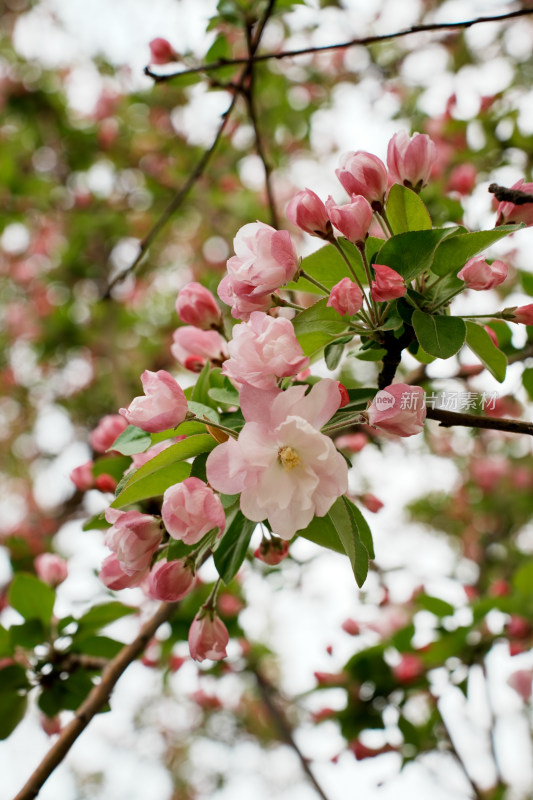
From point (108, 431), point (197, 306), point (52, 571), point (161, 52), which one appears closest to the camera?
point (197, 306)

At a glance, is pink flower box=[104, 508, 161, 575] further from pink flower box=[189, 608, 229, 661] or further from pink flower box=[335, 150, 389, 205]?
pink flower box=[335, 150, 389, 205]

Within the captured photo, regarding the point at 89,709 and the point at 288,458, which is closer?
the point at 288,458

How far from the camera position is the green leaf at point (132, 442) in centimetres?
67

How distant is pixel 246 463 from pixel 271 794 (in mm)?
4498

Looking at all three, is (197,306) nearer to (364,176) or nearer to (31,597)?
(364,176)

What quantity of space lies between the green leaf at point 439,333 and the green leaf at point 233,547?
249mm

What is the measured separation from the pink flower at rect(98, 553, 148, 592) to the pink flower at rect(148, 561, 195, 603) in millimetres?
29

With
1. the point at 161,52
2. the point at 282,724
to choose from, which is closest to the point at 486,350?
the point at 161,52

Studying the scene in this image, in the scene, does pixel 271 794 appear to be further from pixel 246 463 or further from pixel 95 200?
pixel 246 463

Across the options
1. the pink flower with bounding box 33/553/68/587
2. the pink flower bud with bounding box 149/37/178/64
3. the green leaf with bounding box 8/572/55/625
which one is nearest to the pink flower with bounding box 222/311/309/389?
the green leaf with bounding box 8/572/55/625

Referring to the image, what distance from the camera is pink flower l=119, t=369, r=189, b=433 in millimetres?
633

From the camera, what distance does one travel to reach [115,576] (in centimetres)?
70

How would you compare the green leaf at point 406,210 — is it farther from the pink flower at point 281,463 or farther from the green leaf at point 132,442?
the green leaf at point 132,442

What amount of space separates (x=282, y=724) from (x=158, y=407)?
1.45 meters
